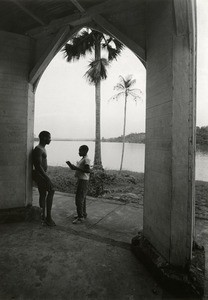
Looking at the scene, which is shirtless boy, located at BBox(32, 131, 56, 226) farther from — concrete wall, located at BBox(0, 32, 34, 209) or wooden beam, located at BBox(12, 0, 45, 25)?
wooden beam, located at BBox(12, 0, 45, 25)

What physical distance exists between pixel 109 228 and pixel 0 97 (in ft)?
11.3

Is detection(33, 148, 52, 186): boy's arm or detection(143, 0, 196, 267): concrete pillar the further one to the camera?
detection(33, 148, 52, 186): boy's arm

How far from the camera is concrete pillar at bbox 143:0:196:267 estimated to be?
229 cm

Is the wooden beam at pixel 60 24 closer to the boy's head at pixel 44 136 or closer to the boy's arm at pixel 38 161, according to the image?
the boy's head at pixel 44 136

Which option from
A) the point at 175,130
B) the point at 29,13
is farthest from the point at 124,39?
the point at 29,13

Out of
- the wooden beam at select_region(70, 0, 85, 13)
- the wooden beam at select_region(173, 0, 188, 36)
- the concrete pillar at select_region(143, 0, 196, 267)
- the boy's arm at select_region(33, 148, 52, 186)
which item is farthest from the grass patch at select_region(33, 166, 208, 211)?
the wooden beam at select_region(70, 0, 85, 13)

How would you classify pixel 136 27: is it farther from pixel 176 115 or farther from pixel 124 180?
pixel 124 180

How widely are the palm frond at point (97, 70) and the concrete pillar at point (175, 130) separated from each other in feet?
29.0

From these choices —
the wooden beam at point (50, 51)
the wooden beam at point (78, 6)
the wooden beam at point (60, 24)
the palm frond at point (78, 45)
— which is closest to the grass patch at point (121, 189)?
the wooden beam at point (50, 51)

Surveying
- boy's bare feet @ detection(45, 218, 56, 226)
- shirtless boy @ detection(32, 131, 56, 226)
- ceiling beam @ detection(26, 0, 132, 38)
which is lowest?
boy's bare feet @ detection(45, 218, 56, 226)

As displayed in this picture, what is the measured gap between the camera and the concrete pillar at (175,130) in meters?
2.29

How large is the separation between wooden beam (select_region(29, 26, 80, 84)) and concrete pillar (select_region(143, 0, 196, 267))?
194 cm

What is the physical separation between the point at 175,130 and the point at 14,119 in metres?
3.27

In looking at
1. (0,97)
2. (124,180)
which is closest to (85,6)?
(0,97)
